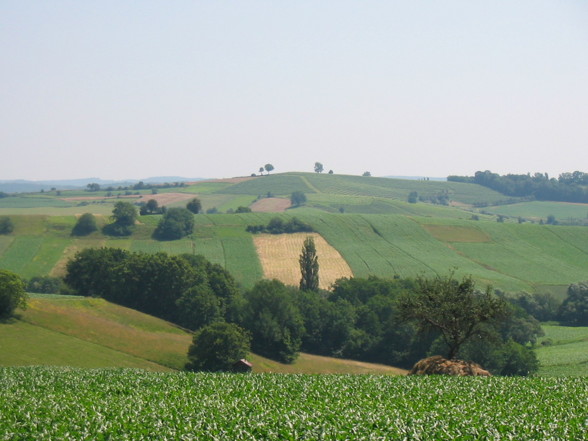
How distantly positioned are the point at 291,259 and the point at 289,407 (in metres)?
104

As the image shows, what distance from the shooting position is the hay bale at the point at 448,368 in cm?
4716

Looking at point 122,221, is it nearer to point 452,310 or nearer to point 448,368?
point 452,310

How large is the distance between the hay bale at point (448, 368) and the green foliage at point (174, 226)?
105368mm

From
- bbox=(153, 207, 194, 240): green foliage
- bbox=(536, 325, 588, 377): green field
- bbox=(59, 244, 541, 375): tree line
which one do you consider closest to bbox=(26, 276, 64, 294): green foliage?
bbox=(59, 244, 541, 375): tree line

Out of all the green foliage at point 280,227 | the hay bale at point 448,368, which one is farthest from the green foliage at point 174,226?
the hay bale at point 448,368

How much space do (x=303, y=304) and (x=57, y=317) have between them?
37600 mm

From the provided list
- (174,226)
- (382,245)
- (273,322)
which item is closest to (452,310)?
(273,322)

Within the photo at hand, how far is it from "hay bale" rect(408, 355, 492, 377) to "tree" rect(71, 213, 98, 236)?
368ft

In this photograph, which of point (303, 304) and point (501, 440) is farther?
point (303, 304)

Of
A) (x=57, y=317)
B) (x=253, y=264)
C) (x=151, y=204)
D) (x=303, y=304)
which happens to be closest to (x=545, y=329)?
(x=303, y=304)

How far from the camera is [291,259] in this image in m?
135

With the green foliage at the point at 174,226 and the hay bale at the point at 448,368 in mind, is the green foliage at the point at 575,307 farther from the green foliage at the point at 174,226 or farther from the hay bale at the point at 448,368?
the green foliage at the point at 174,226

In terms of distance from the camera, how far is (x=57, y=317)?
7419cm

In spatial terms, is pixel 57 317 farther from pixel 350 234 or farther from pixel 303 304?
pixel 350 234
